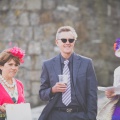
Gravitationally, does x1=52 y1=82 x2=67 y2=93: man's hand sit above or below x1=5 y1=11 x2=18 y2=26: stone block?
below

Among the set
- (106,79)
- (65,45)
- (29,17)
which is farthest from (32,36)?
(65,45)

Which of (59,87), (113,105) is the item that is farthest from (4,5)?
(113,105)

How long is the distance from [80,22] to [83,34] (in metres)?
0.23

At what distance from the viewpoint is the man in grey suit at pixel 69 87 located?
199 inches

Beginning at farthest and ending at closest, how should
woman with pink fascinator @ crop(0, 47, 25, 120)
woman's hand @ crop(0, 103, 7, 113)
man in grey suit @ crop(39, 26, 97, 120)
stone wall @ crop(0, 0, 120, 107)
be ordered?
stone wall @ crop(0, 0, 120, 107)
man in grey suit @ crop(39, 26, 97, 120)
woman with pink fascinator @ crop(0, 47, 25, 120)
woman's hand @ crop(0, 103, 7, 113)

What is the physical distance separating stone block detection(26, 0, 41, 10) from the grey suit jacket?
475 centimetres

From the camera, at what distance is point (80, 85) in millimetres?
5090

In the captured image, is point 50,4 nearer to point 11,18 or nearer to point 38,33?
point 38,33

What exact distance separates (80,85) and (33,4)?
499cm

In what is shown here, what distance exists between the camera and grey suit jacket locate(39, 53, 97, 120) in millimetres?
5074


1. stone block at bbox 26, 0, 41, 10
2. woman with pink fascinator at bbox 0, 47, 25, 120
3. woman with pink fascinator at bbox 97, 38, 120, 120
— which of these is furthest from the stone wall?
woman with pink fascinator at bbox 97, 38, 120, 120

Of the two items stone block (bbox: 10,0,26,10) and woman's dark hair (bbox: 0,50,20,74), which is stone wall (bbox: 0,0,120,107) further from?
woman's dark hair (bbox: 0,50,20,74)

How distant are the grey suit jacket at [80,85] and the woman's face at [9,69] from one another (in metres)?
0.31

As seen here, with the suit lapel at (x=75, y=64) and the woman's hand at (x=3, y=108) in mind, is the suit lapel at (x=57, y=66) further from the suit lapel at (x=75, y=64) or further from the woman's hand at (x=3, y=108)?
the woman's hand at (x=3, y=108)
